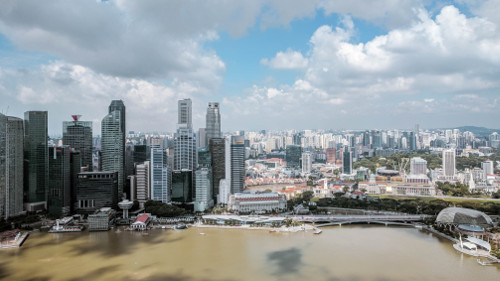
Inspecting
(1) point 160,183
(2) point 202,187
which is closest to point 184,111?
(1) point 160,183

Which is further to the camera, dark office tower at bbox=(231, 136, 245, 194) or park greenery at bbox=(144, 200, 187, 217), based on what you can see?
dark office tower at bbox=(231, 136, 245, 194)

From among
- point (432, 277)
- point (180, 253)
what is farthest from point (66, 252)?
point (432, 277)

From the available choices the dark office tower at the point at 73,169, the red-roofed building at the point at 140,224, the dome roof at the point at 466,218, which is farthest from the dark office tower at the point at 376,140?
the red-roofed building at the point at 140,224

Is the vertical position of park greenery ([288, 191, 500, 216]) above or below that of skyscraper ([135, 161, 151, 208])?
below

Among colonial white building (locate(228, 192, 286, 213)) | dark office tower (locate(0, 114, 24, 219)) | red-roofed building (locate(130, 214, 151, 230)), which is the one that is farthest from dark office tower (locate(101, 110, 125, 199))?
colonial white building (locate(228, 192, 286, 213))

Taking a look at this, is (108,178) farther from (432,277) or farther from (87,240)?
(432,277)

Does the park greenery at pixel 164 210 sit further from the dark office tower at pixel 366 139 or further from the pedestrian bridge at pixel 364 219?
the dark office tower at pixel 366 139

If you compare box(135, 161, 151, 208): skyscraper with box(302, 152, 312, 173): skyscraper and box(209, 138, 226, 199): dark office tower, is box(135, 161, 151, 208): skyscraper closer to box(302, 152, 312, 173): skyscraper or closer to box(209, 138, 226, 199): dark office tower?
box(209, 138, 226, 199): dark office tower

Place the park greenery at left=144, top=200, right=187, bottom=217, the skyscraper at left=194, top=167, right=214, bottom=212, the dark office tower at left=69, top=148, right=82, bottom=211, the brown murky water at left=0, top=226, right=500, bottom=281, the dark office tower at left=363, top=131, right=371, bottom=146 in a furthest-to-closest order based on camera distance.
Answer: the dark office tower at left=363, top=131, right=371, bottom=146, the skyscraper at left=194, top=167, right=214, bottom=212, the dark office tower at left=69, top=148, right=82, bottom=211, the park greenery at left=144, top=200, right=187, bottom=217, the brown murky water at left=0, top=226, right=500, bottom=281
